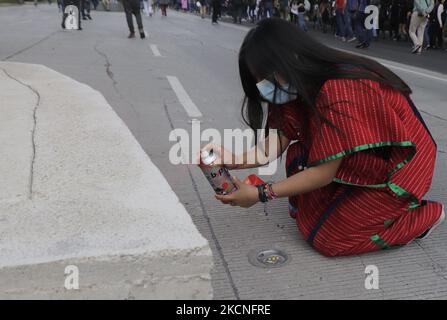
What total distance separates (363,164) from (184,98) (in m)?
4.09

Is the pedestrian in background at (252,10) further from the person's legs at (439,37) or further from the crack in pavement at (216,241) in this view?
the crack in pavement at (216,241)

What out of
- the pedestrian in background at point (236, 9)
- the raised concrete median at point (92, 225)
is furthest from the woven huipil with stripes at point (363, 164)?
the pedestrian in background at point (236, 9)

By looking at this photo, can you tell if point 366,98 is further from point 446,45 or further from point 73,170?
point 446,45

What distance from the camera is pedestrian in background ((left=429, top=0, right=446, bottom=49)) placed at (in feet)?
43.8

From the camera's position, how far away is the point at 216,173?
217 cm

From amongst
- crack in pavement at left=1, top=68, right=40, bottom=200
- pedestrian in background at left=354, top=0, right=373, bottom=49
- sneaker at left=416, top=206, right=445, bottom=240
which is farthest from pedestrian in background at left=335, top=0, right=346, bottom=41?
sneaker at left=416, top=206, right=445, bottom=240

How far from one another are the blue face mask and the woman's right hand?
0.35 meters

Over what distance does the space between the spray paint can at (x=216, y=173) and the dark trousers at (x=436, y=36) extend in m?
13.5

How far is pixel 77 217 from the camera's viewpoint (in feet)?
7.23

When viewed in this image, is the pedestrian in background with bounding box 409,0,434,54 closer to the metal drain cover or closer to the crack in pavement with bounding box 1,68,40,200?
the crack in pavement with bounding box 1,68,40,200

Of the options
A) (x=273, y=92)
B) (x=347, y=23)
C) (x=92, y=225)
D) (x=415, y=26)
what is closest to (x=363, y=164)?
(x=273, y=92)

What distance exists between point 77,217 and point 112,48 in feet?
30.0

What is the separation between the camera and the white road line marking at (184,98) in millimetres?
5343

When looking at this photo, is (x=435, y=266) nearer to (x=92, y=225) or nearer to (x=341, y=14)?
(x=92, y=225)
